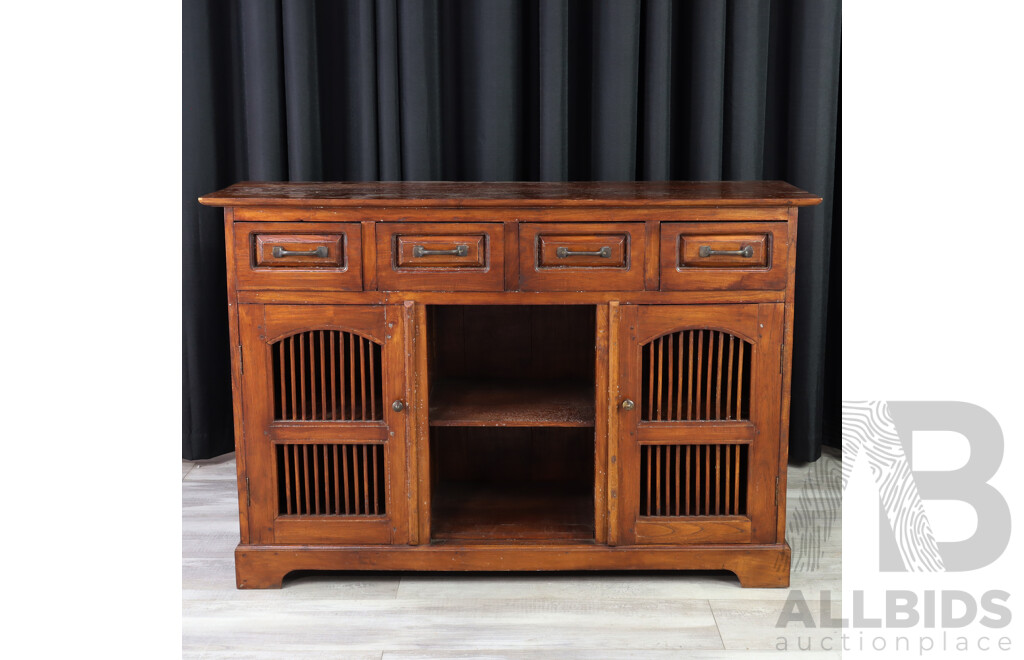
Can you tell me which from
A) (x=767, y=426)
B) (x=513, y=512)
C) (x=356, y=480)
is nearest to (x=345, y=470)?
(x=356, y=480)

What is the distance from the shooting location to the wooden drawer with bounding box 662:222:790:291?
210 cm

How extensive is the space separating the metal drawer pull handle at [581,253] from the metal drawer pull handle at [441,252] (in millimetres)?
205

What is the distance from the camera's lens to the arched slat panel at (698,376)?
7.16 feet

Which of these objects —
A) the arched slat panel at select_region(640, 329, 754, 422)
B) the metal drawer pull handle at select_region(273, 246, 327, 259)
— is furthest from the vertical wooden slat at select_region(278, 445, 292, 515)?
the arched slat panel at select_region(640, 329, 754, 422)

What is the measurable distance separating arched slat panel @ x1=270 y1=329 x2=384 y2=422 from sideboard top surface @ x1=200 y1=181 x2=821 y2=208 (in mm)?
316

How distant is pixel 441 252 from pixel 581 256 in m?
0.31

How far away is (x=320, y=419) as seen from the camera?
2.22 m

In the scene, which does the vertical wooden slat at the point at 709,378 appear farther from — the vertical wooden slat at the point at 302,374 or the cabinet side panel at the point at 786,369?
the vertical wooden slat at the point at 302,374

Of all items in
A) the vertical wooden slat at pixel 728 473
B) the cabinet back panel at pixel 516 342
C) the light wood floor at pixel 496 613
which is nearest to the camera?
the light wood floor at pixel 496 613

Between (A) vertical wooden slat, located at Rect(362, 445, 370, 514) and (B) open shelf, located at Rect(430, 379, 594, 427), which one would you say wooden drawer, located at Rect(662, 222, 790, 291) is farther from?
(A) vertical wooden slat, located at Rect(362, 445, 370, 514)


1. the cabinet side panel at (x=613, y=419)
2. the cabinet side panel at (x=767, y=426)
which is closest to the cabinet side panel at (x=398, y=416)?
the cabinet side panel at (x=613, y=419)

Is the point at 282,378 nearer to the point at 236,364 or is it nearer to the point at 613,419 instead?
the point at 236,364

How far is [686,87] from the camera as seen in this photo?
2.75 metres

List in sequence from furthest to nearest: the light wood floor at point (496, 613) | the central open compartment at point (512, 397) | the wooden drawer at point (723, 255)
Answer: the central open compartment at point (512, 397) → the wooden drawer at point (723, 255) → the light wood floor at point (496, 613)
